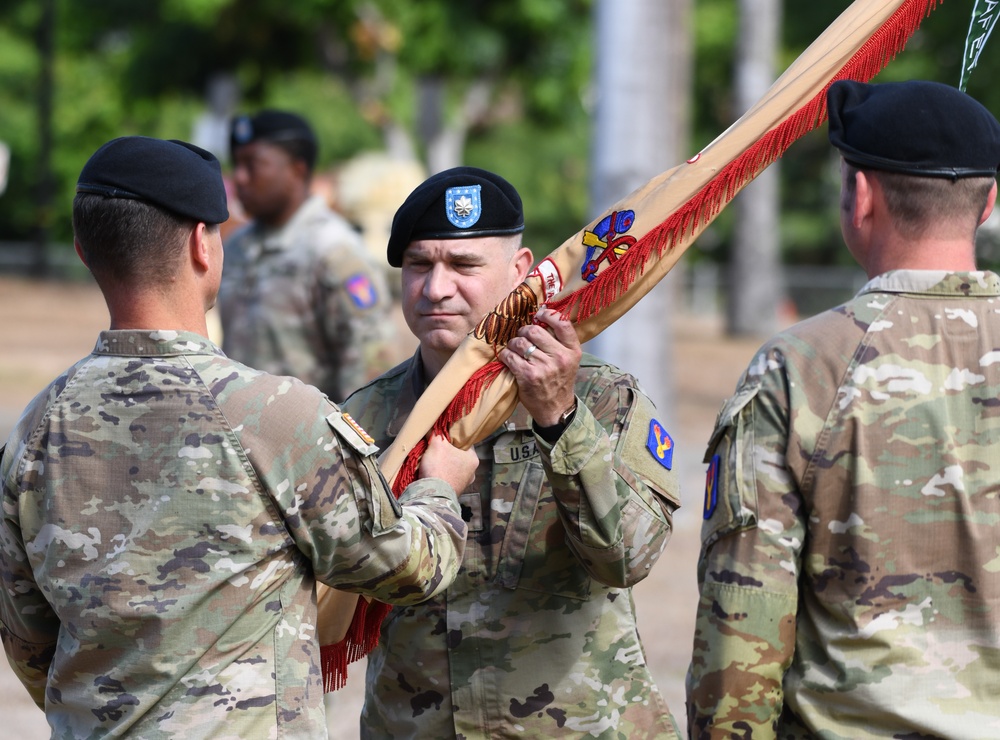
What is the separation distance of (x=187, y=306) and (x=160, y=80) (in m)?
30.9

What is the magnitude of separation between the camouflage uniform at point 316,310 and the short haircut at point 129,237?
139 inches

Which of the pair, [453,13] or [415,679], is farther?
[453,13]

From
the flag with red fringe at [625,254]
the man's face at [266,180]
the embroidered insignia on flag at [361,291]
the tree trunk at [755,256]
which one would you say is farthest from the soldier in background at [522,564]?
the tree trunk at [755,256]

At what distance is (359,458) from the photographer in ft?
8.53

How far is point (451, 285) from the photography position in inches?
128

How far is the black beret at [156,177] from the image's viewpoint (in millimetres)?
2545

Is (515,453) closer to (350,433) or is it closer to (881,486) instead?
(350,433)

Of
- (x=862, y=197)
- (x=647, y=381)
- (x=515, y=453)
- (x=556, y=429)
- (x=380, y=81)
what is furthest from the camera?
(x=380, y=81)

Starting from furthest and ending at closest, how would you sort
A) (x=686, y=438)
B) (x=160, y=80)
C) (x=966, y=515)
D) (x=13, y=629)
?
(x=160, y=80)
(x=686, y=438)
(x=13, y=629)
(x=966, y=515)

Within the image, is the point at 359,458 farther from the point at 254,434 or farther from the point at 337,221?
the point at 337,221

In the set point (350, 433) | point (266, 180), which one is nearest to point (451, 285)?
point (350, 433)

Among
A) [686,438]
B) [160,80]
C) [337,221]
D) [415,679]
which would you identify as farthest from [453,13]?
[415,679]

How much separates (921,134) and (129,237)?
154cm

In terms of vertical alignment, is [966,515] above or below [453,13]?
below
